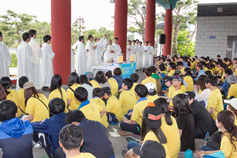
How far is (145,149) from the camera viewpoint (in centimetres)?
179

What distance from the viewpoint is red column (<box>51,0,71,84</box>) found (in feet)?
23.7

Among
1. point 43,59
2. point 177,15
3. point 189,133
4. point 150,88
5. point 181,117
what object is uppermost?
point 177,15

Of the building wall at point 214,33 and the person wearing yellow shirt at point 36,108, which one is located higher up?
the building wall at point 214,33

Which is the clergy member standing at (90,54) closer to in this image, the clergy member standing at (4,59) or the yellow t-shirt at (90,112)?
the clergy member standing at (4,59)

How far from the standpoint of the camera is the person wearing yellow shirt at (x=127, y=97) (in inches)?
169

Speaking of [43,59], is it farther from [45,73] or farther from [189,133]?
[189,133]

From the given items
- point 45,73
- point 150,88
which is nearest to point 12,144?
point 150,88

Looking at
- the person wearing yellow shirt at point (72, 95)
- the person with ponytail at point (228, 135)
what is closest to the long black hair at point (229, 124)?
the person with ponytail at point (228, 135)

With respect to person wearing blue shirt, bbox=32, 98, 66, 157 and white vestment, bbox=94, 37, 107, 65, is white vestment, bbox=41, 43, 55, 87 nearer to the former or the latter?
white vestment, bbox=94, 37, 107, 65

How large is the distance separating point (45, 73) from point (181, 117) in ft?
17.4

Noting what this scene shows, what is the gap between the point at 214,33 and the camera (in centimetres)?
1599

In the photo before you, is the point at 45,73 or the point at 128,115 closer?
the point at 128,115

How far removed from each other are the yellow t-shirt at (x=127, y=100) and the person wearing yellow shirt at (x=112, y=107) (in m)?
0.17

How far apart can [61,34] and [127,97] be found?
4009 millimetres
